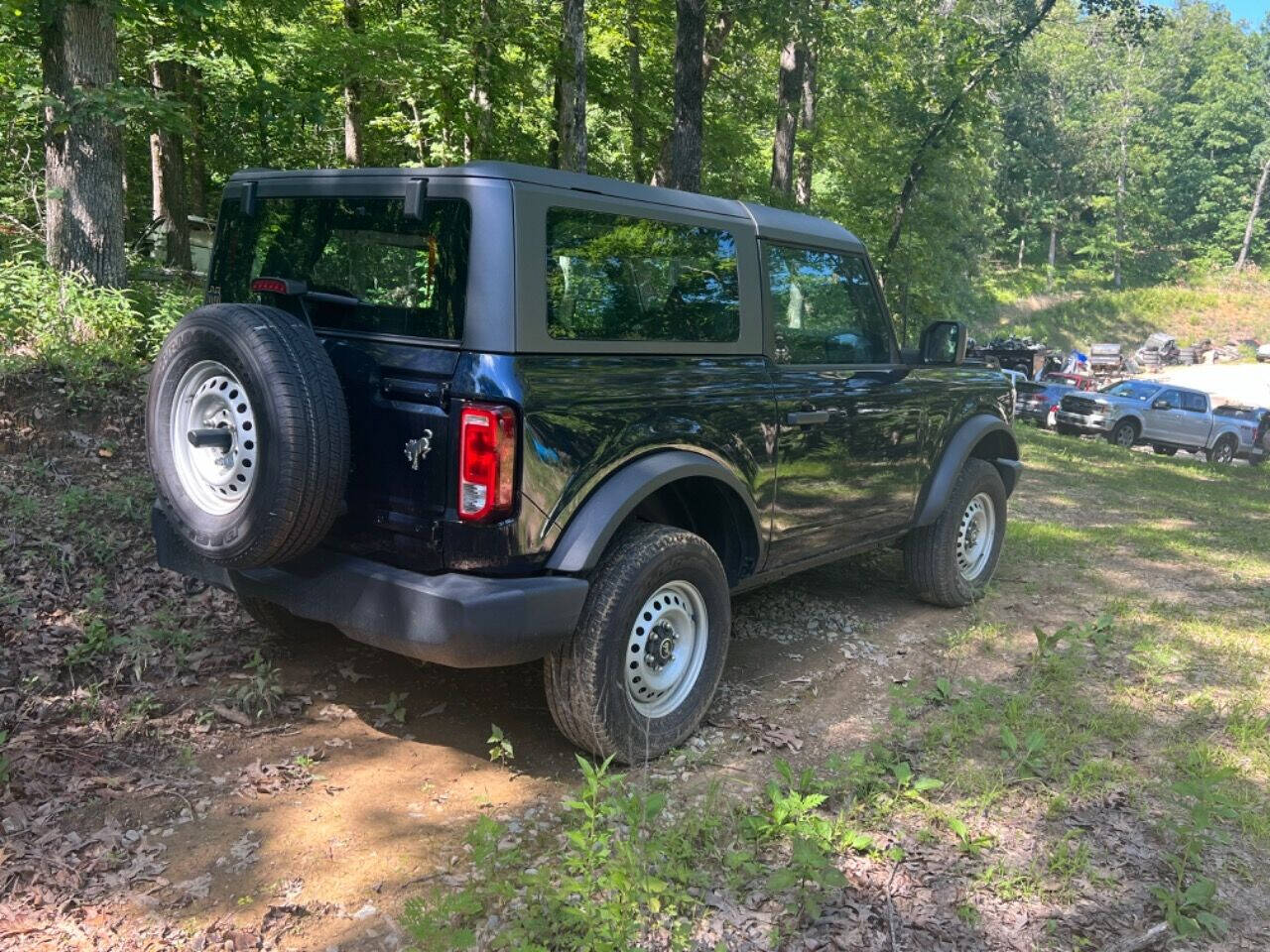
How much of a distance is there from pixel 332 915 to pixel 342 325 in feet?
6.67

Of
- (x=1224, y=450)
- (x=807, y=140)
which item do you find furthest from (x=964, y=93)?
(x=1224, y=450)

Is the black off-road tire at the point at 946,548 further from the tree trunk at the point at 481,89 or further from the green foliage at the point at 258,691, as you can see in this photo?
the tree trunk at the point at 481,89

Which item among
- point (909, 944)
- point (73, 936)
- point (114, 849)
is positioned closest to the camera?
point (73, 936)

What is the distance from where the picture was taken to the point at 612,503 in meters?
3.55

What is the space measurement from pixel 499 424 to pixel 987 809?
2242 millimetres

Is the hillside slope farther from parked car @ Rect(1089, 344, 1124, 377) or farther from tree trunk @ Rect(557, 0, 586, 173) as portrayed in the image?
tree trunk @ Rect(557, 0, 586, 173)

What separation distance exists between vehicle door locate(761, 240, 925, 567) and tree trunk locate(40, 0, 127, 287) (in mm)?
5910

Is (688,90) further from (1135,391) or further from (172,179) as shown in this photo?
(1135,391)

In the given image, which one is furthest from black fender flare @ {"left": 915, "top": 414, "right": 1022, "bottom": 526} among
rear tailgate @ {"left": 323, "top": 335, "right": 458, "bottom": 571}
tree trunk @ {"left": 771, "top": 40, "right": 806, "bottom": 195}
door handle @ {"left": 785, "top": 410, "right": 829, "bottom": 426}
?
tree trunk @ {"left": 771, "top": 40, "right": 806, "bottom": 195}

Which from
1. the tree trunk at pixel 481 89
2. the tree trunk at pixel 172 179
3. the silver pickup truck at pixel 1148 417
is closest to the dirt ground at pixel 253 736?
the tree trunk at pixel 172 179

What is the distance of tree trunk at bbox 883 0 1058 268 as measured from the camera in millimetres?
18016

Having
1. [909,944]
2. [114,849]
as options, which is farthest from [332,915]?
[909,944]

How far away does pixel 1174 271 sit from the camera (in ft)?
221

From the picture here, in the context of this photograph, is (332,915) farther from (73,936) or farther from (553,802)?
(553,802)
